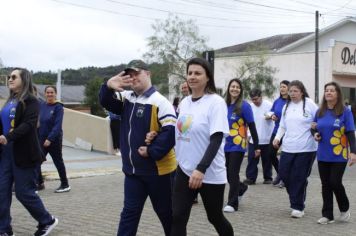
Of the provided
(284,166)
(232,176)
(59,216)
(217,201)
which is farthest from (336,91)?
(59,216)

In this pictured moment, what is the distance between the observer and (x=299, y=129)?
8.02 metres

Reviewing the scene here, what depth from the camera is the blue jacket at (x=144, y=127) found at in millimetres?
4961

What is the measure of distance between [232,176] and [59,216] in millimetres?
2485

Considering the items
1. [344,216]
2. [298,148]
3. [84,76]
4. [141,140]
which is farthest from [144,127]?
[84,76]

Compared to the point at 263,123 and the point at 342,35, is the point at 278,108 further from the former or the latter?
the point at 342,35

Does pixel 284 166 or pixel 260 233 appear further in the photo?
pixel 284 166

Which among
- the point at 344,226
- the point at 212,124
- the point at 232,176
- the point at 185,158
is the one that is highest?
the point at 212,124

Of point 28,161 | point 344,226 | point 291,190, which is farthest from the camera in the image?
point 291,190

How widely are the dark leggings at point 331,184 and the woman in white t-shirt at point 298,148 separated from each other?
43cm

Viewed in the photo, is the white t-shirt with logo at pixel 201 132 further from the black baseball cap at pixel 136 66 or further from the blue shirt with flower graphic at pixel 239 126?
the blue shirt with flower graphic at pixel 239 126

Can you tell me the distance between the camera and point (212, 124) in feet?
16.0

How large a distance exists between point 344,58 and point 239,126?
24.6 metres

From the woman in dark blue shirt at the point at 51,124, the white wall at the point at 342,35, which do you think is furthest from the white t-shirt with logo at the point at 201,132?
the white wall at the point at 342,35

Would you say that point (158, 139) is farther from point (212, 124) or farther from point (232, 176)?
point (232, 176)
